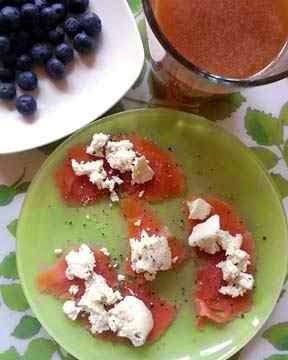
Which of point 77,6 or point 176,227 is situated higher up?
point 77,6

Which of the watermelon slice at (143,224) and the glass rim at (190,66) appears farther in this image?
the watermelon slice at (143,224)

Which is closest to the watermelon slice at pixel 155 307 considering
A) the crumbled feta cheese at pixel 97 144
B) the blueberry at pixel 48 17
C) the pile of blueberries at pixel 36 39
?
the crumbled feta cheese at pixel 97 144

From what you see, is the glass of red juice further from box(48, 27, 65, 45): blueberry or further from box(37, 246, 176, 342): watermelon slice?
box(37, 246, 176, 342): watermelon slice

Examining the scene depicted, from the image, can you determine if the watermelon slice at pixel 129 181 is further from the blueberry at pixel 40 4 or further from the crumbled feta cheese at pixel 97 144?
the blueberry at pixel 40 4

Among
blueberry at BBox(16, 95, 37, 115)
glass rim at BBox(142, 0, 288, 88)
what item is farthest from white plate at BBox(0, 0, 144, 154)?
glass rim at BBox(142, 0, 288, 88)

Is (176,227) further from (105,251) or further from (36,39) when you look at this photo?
(36,39)

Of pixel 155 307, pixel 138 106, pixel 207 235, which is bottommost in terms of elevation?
pixel 155 307

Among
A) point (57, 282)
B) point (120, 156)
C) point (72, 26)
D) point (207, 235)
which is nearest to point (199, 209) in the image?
point (207, 235)
